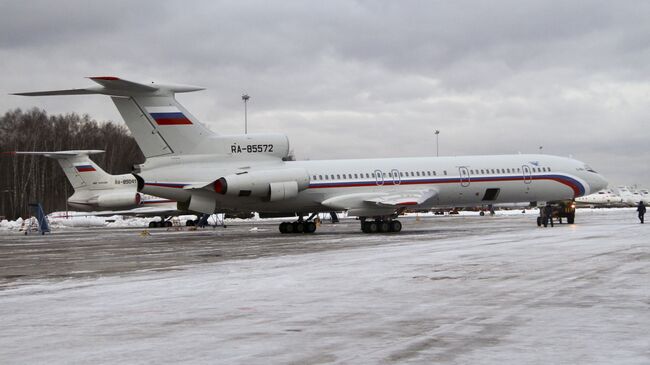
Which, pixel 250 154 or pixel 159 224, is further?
pixel 159 224

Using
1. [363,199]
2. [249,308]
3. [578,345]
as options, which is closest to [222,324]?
[249,308]

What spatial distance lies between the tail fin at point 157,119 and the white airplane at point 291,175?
0.04 metres

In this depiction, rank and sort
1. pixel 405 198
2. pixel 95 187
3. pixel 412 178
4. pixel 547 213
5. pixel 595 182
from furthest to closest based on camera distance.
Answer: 1. pixel 95 187
2. pixel 595 182
3. pixel 547 213
4. pixel 412 178
5. pixel 405 198

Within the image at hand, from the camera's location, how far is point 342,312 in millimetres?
9289

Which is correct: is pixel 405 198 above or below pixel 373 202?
above

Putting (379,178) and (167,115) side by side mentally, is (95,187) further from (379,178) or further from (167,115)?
(379,178)

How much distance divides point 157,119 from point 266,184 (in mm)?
5275

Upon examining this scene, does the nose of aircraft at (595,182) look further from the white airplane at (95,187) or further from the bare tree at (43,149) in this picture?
the bare tree at (43,149)

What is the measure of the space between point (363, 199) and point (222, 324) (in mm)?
25275

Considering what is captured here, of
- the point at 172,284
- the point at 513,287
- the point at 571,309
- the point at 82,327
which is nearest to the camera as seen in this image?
the point at 82,327

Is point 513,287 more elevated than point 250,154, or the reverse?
point 250,154

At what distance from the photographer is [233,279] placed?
13695mm

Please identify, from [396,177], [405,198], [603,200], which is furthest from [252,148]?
[603,200]

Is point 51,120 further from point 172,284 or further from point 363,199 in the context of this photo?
point 172,284
